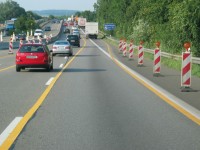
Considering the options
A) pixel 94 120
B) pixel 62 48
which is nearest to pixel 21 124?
pixel 94 120

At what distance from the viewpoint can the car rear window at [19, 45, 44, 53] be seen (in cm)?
2397

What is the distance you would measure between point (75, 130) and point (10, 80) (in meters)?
10.8

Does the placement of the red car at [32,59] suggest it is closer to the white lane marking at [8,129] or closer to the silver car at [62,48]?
the white lane marking at [8,129]

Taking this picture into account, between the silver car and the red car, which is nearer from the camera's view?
the red car

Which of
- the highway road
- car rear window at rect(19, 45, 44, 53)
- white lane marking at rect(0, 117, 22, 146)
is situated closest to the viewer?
the highway road

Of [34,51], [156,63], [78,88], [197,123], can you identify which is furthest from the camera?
[34,51]

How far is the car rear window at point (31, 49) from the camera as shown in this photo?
78.6 ft

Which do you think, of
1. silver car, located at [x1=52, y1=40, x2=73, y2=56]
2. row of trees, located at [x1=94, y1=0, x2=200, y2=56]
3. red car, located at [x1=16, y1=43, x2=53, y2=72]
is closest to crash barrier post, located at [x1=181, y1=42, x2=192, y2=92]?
red car, located at [x1=16, y1=43, x2=53, y2=72]

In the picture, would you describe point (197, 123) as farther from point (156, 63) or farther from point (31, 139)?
point (156, 63)

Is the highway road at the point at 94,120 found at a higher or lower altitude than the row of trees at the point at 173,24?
lower

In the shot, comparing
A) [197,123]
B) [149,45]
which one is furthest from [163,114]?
[149,45]

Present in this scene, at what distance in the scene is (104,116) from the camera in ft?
33.6

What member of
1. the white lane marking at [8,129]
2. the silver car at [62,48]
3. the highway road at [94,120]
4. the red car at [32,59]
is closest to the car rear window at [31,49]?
the red car at [32,59]

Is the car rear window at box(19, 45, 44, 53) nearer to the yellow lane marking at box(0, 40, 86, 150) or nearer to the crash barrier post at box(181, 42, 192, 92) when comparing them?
the yellow lane marking at box(0, 40, 86, 150)
